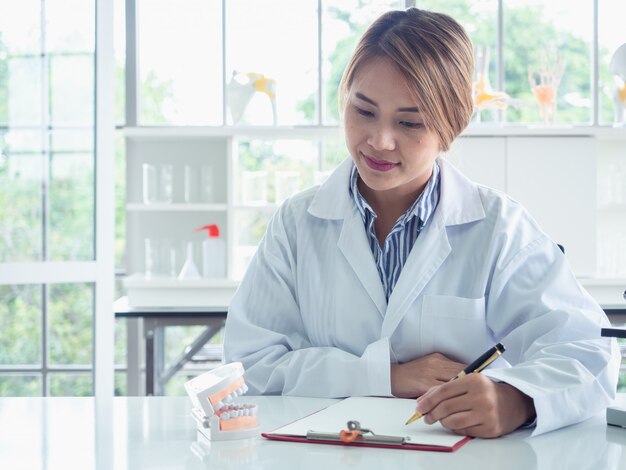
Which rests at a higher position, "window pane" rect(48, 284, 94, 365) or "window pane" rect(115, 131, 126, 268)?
"window pane" rect(115, 131, 126, 268)

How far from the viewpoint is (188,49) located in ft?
17.6

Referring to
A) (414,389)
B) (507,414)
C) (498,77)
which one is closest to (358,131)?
(414,389)

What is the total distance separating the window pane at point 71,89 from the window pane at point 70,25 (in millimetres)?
39

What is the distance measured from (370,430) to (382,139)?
1.79 feet

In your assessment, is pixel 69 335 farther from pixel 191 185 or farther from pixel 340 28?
pixel 340 28

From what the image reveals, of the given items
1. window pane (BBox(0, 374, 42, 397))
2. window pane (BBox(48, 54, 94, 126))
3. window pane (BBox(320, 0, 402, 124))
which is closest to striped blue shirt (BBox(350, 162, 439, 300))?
window pane (BBox(48, 54, 94, 126))

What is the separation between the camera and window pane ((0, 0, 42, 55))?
3328 millimetres

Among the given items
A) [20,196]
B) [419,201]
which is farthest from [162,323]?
[419,201]

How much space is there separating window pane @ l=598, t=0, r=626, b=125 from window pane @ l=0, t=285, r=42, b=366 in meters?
3.31

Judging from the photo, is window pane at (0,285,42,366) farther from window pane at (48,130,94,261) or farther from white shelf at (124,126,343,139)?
white shelf at (124,126,343,139)

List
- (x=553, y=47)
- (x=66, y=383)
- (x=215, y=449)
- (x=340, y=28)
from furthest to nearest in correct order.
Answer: (x=553, y=47) → (x=340, y=28) → (x=66, y=383) → (x=215, y=449)

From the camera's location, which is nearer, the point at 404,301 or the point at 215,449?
the point at 215,449

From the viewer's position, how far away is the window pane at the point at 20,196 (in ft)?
10.9

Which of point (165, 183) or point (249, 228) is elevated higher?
point (165, 183)
